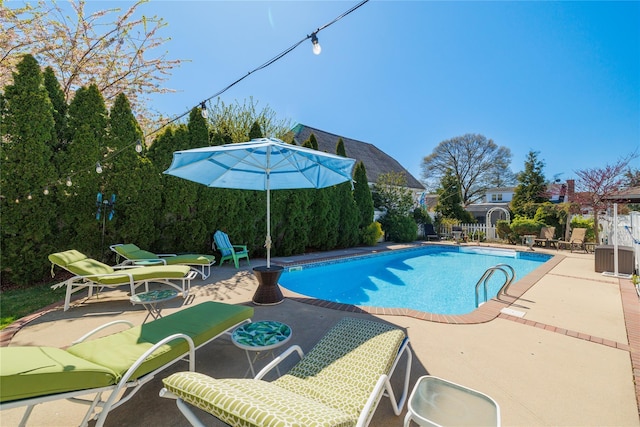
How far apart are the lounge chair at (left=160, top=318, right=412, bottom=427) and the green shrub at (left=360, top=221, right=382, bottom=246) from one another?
11.0 m

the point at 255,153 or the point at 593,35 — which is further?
the point at 593,35

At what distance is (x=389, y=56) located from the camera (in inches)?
345

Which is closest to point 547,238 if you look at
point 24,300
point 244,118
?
point 244,118

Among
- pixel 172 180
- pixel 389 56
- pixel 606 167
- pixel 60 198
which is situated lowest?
pixel 60 198

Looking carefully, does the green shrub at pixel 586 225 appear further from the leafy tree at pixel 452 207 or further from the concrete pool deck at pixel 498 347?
the concrete pool deck at pixel 498 347

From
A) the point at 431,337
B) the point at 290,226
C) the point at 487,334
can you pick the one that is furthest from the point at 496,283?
the point at 290,226

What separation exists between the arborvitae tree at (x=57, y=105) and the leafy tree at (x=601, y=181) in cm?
2119

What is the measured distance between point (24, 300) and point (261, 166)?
5.11 m

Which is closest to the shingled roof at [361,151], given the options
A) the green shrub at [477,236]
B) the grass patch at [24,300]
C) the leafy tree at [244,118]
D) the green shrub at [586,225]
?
the leafy tree at [244,118]

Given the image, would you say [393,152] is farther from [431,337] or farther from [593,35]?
[431,337]

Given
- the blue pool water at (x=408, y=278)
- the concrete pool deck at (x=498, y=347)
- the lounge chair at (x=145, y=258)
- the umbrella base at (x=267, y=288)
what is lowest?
the blue pool water at (x=408, y=278)

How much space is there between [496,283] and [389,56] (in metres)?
7.75

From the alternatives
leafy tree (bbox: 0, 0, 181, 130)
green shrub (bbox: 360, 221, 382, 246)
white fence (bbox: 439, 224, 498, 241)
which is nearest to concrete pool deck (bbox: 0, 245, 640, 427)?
leafy tree (bbox: 0, 0, 181, 130)

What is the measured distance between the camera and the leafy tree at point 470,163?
2808 cm
